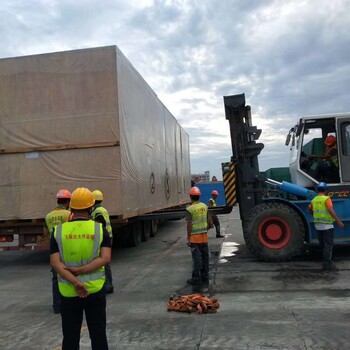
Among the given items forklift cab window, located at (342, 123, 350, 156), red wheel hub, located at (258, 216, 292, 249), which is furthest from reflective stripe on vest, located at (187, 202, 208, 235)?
forklift cab window, located at (342, 123, 350, 156)

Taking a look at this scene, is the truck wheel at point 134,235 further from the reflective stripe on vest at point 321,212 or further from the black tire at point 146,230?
the reflective stripe on vest at point 321,212

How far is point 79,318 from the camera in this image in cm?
337

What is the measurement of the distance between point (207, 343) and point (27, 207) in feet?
19.6

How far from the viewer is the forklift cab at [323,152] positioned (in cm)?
913

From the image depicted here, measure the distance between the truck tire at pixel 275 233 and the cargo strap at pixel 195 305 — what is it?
11.3 ft

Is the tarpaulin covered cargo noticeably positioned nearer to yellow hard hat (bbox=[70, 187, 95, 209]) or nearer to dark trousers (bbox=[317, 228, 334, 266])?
dark trousers (bbox=[317, 228, 334, 266])

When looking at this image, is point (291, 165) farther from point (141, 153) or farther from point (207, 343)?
point (207, 343)

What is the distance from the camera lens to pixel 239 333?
15.5 feet

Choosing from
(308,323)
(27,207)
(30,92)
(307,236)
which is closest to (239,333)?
(308,323)

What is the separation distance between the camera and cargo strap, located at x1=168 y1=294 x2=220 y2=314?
18.3ft

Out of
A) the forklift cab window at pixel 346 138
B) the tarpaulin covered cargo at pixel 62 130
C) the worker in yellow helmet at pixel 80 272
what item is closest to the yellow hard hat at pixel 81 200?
the worker in yellow helmet at pixel 80 272

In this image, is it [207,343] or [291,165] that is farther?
[291,165]

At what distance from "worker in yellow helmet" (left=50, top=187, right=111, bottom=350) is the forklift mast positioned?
6.68m

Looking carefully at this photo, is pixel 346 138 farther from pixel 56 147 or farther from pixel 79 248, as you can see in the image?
pixel 79 248
